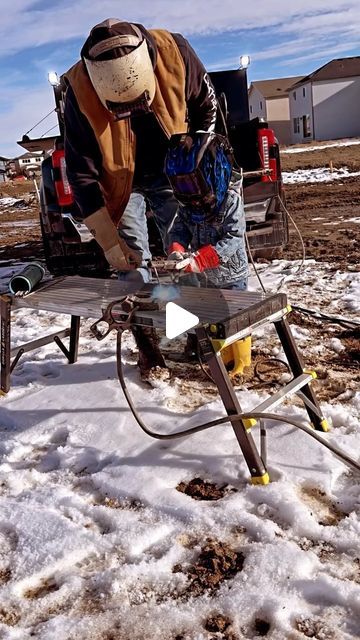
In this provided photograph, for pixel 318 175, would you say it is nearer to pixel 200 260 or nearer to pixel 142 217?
pixel 142 217

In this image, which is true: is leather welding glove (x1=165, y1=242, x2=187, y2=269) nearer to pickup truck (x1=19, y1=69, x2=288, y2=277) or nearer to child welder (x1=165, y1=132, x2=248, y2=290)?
child welder (x1=165, y1=132, x2=248, y2=290)

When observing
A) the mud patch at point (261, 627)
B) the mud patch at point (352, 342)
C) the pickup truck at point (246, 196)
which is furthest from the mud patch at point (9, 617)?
the pickup truck at point (246, 196)

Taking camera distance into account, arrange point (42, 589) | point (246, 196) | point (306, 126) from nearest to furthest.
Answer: point (42, 589) < point (246, 196) < point (306, 126)

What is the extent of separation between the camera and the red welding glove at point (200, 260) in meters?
2.89

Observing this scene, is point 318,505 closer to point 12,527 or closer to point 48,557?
point 48,557

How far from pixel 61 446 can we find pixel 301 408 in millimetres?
1146

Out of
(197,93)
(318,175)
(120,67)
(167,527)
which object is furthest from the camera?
(318,175)

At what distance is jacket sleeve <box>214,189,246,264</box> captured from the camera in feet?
10.5

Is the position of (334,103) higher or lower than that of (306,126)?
higher

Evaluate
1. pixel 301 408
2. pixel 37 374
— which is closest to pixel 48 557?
pixel 301 408

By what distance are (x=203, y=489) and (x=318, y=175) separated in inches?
592

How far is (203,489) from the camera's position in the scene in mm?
2350

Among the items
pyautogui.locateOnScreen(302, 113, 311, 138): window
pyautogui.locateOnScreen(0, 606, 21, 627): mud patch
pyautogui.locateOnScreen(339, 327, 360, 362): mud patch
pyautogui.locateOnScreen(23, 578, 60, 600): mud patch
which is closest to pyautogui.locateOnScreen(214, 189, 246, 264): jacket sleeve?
pyautogui.locateOnScreen(339, 327, 360, 362): mud patch

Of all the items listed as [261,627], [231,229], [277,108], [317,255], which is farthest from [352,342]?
[277,108]
